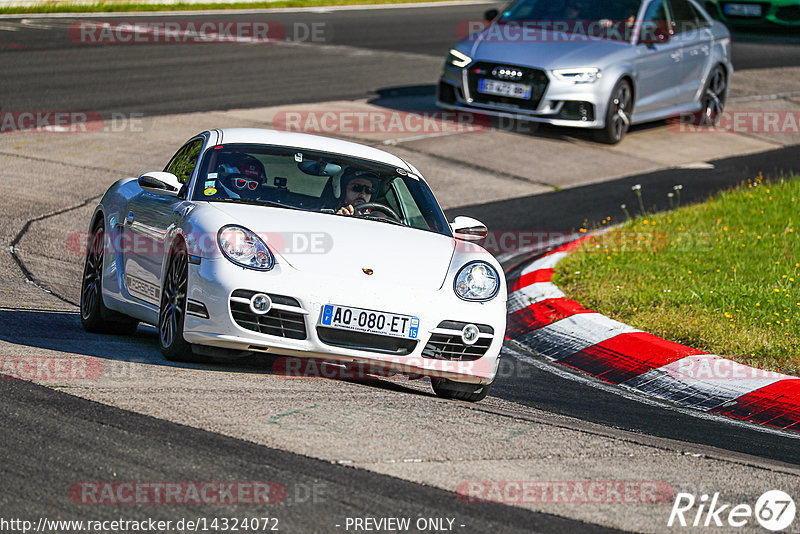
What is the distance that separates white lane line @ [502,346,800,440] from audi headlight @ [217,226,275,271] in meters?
2.40

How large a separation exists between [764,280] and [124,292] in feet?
15.9

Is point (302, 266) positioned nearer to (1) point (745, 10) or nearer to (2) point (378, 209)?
(2) point (378, 209)

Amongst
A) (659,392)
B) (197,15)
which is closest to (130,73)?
(197,15)

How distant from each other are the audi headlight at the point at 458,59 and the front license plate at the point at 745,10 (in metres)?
10.1

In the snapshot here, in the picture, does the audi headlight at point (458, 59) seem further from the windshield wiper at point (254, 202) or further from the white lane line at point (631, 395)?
the windshield wiper at point (254, 202)

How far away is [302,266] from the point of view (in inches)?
243

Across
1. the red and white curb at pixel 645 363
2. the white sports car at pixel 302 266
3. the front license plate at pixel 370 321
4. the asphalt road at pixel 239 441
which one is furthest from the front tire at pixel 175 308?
the red and white curb at pixel 645 363

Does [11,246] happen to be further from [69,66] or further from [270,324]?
[69,66]

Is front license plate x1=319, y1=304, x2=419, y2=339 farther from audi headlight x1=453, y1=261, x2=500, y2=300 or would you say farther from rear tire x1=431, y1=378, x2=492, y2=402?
rear tire x1=431, y1=378, x2=492, y2=402

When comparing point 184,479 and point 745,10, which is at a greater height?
point 745,10

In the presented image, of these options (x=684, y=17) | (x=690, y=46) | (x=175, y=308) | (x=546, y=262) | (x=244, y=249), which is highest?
(x=684, y=17)

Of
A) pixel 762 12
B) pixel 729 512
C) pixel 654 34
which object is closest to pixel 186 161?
pixel 729 512

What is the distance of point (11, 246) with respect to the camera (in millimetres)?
10133

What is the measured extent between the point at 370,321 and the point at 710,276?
437cm
